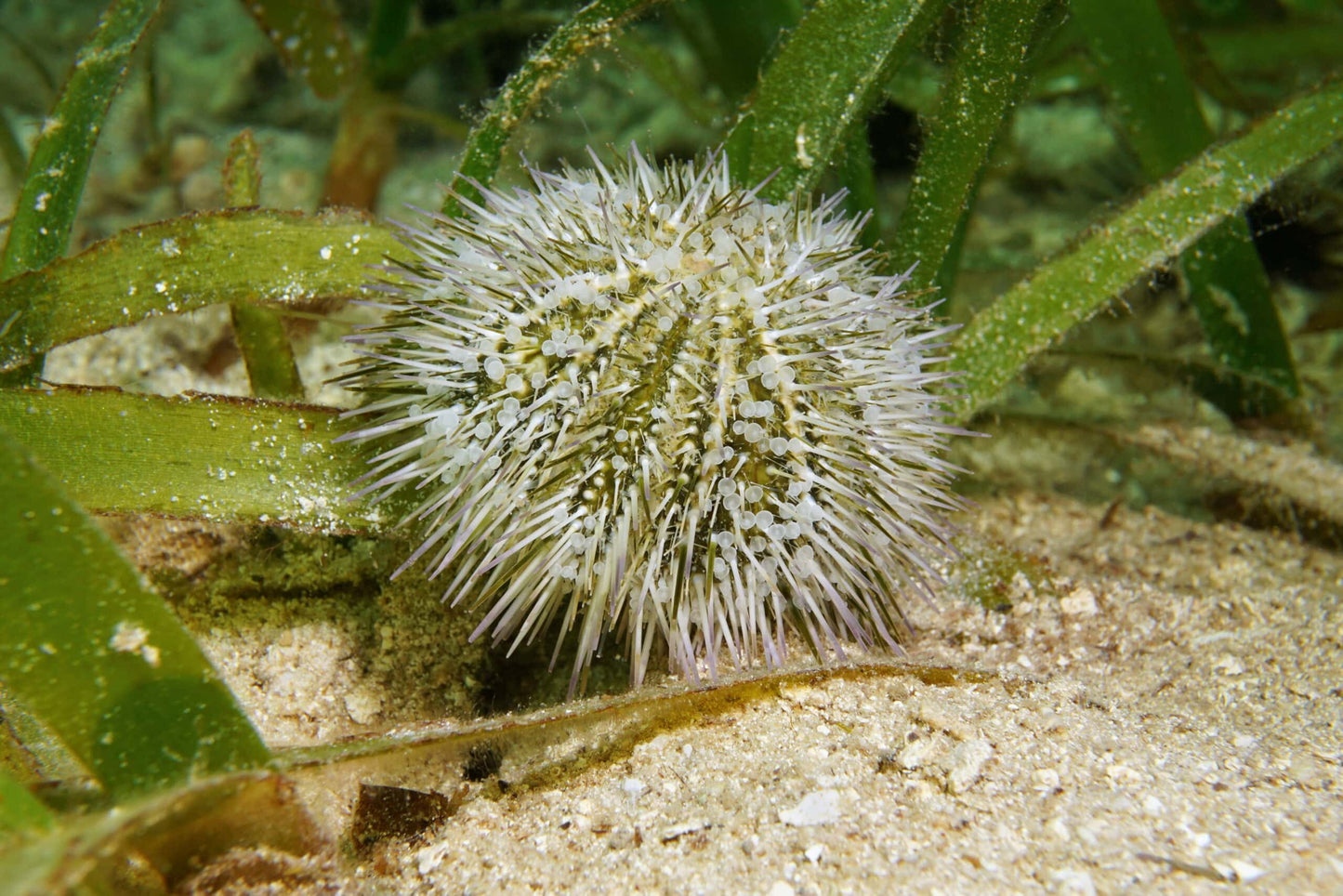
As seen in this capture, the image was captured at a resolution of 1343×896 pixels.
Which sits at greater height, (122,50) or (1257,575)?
(122,50)

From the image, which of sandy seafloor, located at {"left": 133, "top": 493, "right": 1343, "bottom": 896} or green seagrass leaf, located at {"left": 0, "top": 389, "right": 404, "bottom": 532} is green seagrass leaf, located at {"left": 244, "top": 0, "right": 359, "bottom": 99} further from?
sandy seafloor, located at {"left": 133, "top": 493, "right": 1343, "bottom": 896}

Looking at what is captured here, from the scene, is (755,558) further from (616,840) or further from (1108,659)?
(1108,659)

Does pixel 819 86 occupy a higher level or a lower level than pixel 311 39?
lower

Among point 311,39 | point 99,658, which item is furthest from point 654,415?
point 311,39

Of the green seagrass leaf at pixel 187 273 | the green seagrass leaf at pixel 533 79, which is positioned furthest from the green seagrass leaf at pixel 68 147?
the green seagrass leaf at pixel 533 79

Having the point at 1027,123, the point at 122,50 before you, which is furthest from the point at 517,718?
the point at 1027,123

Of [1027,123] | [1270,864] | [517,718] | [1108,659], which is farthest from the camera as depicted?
[1027,123]

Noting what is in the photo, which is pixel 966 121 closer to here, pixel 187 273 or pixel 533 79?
pixel 533 79
